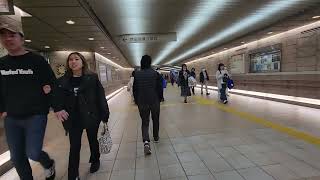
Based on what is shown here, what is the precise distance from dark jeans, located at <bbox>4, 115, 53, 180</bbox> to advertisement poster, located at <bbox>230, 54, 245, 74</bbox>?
1517 cm

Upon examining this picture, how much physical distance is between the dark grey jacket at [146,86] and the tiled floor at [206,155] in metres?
0.91

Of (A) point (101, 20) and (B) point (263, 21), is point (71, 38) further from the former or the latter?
(B) point (263, 21)

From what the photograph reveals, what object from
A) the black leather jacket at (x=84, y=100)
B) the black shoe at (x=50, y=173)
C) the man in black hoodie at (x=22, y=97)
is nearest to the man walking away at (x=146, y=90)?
the black leather jacket at (x=84, y=100)

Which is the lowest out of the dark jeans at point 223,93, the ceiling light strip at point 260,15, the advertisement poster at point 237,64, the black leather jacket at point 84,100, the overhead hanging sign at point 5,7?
the dark jeans at point 223,93

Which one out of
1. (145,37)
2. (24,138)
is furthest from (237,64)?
(24,138)

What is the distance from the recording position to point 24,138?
8.77 feet

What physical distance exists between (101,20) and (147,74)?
483 centimetres

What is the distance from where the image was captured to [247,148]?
421 centimetres

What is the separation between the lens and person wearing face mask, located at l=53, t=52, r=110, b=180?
2.91 metres

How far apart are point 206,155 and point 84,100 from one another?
2.16m

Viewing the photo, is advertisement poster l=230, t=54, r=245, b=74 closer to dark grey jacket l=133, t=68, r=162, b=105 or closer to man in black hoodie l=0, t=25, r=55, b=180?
dark grey jacket l=133, t=68, r=162, b=105

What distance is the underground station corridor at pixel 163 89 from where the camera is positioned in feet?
9.21

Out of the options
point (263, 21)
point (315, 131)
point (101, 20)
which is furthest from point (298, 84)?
point (101, 20)

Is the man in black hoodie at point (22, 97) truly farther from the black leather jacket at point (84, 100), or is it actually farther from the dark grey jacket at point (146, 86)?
the dark grey jacket at point (146, 86)
